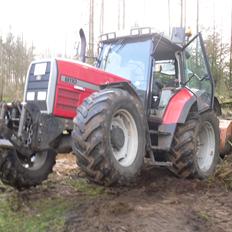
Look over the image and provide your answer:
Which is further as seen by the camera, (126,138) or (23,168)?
(23,168)

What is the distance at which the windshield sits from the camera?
668 cm

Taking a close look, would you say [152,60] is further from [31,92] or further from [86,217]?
[86,217]

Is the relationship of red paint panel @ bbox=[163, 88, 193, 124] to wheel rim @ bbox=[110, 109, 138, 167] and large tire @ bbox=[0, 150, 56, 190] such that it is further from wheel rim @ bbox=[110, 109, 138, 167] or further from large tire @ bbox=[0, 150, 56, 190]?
large tire @ bbox=[0, 150, 56, 190]

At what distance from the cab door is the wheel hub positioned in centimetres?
230

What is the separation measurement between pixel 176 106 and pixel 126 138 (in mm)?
1475

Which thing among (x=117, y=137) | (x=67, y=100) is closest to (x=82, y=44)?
(x=67, y=100)

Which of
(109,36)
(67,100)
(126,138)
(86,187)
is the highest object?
(109,36)

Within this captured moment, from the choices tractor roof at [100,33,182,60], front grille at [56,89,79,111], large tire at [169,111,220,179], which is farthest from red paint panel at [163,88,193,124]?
front grille at [56,89,79,111]

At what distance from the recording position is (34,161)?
6047 millimetres

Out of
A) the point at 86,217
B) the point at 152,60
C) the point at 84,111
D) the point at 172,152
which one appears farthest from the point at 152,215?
the point at 152,60

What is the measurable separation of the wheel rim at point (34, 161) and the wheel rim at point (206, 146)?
8.74 ft

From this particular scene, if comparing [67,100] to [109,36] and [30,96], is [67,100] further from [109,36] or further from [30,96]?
[109,36]

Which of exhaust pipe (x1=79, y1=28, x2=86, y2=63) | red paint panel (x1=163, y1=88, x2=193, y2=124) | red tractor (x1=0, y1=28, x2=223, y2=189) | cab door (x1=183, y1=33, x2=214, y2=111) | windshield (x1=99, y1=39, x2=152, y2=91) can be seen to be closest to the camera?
red tractor (x1=0, y1=28, x2=223, y2=189)

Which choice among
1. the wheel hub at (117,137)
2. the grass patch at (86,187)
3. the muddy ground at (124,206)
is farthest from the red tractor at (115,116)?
→ the grass patch at (86,187)
